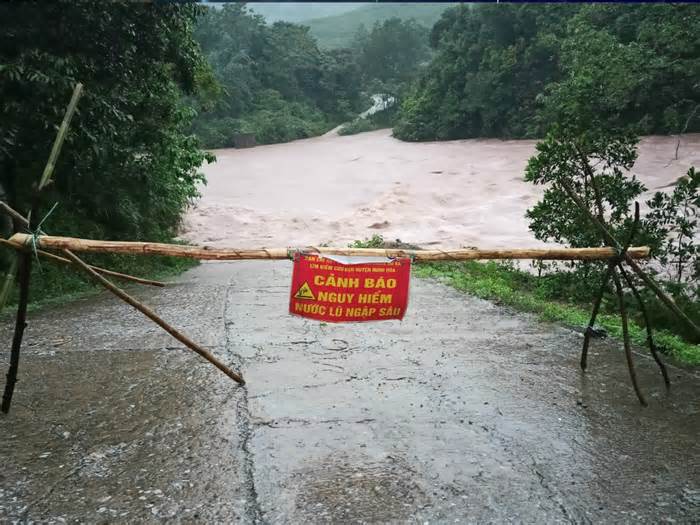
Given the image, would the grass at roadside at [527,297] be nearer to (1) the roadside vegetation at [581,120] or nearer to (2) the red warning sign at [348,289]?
(1) the roadside vegetation at [581,120]

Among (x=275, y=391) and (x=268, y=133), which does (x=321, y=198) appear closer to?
(x=268, y=133)

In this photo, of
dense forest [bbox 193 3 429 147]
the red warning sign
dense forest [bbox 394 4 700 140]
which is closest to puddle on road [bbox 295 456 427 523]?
the red warning sign

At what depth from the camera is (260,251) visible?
344 centimetres

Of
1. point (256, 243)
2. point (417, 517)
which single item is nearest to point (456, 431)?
point (417, 517)

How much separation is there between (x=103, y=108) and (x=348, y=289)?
15.1ft

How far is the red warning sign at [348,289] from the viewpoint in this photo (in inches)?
130

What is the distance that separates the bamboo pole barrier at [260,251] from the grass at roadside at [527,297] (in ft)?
5.66

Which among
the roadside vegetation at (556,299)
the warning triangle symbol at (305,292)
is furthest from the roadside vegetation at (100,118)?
the roadside vegetation at (556,299)

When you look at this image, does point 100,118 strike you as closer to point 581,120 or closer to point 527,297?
point 527,297

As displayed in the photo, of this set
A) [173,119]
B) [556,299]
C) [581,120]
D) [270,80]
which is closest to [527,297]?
[556,299]

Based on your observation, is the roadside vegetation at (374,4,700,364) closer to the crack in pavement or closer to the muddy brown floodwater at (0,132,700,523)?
the muddy brown floodwater at (0,132,700,523)

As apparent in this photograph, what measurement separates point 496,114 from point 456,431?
24.4 meters

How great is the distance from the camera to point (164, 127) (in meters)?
8.54

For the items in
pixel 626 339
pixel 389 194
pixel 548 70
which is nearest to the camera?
pixel 626 339
